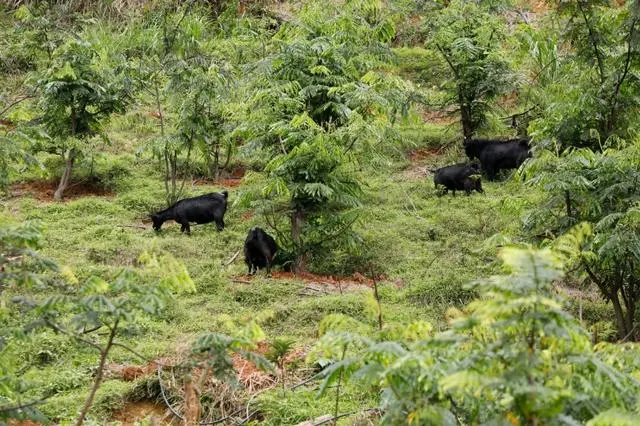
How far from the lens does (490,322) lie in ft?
12.7

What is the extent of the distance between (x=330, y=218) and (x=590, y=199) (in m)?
4.72

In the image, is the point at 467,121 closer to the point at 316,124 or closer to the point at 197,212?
the point at 197,212

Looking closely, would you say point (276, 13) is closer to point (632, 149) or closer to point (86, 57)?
point (86, 57)

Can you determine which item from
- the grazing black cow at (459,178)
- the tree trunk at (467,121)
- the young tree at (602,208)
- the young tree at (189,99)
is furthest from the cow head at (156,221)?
the tree trunk at (467,121)

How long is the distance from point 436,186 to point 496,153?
69.1 inches

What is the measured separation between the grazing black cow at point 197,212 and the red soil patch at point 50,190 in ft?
8.85

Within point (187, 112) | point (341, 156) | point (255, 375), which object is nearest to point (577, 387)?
point (255, 375)

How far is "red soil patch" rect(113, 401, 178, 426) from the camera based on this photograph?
24.8 ft

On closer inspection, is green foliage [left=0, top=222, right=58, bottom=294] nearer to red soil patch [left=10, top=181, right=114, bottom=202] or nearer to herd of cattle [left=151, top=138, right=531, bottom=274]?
herd of cattle [left=151, top=138, right=531, bottom=274]

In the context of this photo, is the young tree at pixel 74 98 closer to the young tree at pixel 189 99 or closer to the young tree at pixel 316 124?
the young tree at pixel 189 99

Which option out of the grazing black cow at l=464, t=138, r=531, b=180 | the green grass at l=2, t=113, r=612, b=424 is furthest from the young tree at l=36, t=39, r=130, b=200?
the grazing black cow at l=464, t=138, r=531, b=180

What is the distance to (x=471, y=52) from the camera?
17.5 metres

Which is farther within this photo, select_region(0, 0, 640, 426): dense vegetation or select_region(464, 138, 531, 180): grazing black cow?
select_region(464, 138, 531, 180): grazing black cow

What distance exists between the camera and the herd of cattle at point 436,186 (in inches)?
480
